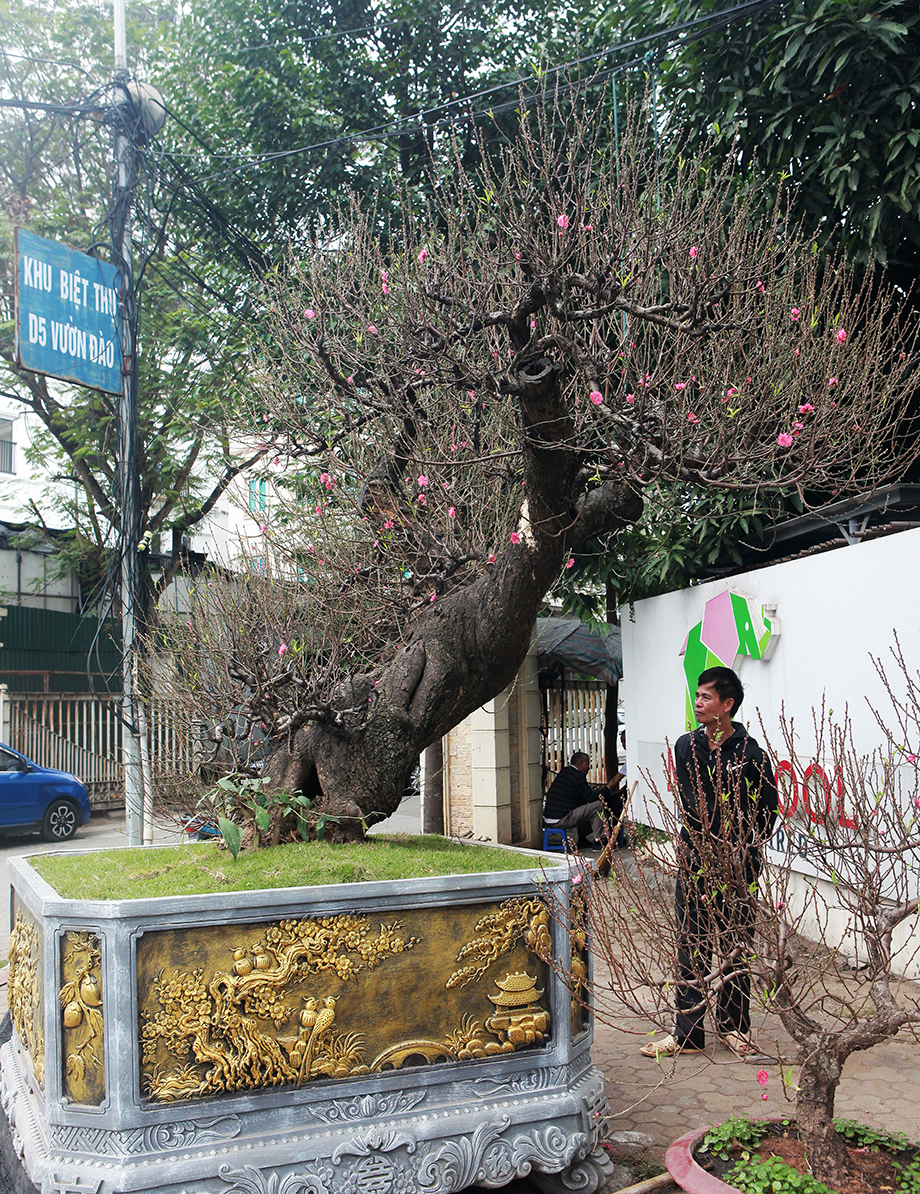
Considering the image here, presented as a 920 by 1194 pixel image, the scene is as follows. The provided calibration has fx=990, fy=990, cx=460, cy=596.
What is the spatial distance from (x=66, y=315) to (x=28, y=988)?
5013 millimetres

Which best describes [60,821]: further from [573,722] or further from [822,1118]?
[822,1118]

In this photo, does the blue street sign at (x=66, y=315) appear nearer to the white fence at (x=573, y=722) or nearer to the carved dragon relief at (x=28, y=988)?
the carved dragon relief at (x=28, y=988)

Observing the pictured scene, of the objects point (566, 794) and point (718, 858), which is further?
point (566, 794)

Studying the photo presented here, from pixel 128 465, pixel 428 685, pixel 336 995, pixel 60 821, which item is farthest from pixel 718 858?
pixel 60 821

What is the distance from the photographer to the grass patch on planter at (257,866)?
140 inches

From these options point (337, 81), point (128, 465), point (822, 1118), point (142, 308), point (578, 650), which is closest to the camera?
point (822, 1118)

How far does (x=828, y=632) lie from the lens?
6.48 m

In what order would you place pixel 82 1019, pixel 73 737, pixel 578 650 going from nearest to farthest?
1. pixel 82 1019
2. pixel 578 650
3. pixel 73 737

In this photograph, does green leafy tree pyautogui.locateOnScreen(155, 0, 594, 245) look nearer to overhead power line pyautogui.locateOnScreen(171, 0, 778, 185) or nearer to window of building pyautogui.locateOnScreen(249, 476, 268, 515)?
overhead power line pyautogui.locateOnScreen(171, 0, 778, 185)

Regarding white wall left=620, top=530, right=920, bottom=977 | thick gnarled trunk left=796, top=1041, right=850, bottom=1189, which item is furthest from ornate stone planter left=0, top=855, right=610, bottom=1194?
white wall left=620, top=530, right=920, bottom=977

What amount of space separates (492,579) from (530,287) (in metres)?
1.38

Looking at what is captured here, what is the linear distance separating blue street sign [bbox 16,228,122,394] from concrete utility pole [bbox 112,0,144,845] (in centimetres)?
11

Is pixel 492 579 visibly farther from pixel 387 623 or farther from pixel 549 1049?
pixel 549 1049

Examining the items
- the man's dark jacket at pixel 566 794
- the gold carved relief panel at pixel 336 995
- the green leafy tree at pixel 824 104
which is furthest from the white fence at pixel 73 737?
the gold carved relief panel at pixel 336 995
